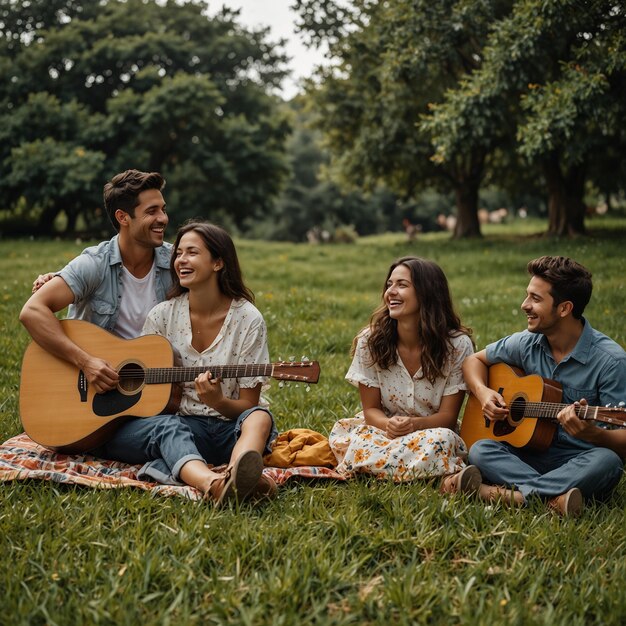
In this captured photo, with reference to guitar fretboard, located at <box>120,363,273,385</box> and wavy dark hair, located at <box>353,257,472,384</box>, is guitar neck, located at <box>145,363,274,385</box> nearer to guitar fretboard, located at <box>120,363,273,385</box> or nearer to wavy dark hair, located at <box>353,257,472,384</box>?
guitar fretboard, located at <box>120,363,273,385</box>

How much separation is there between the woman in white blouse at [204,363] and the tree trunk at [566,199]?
1419 centimetres

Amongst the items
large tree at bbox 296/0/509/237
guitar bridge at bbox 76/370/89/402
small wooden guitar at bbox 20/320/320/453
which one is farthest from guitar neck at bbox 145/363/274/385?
large tree at bbox 296/0/509/237

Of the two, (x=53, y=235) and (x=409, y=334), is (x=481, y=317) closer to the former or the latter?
(x=409, y=334)

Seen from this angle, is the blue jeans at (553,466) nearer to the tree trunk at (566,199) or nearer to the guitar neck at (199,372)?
the guitar neck at (199,372)

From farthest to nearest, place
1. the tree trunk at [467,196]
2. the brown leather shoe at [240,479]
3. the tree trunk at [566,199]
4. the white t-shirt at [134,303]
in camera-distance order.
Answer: the tree trunk at [467,196]
the tree trunk at [566,199]
the white t-shirt at [134,303]
the brown leather shoe at [240,479]

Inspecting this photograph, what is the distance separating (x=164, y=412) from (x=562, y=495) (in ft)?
7.55

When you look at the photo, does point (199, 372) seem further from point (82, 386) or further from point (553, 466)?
point (553, 466)

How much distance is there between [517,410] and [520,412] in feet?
0.08

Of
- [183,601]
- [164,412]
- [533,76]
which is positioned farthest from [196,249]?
[533,76]

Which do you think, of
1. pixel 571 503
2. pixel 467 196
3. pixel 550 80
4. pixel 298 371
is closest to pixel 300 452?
pixel 298 371

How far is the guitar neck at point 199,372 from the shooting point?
3844mm

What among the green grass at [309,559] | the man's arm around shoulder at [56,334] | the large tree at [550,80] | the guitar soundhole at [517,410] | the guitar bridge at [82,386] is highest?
the large tree at [550,80]

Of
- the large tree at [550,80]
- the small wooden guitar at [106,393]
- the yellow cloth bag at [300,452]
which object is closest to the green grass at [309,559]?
the yellow cloth bag at [300,452]

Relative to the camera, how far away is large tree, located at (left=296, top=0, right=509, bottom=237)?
45.4 ft
